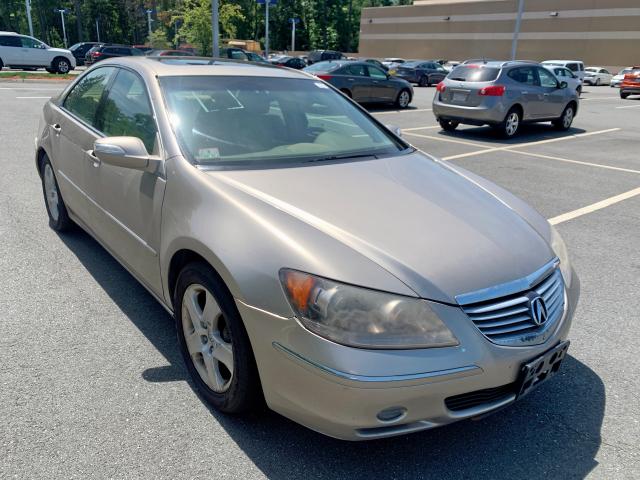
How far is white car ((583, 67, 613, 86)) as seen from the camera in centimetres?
3719

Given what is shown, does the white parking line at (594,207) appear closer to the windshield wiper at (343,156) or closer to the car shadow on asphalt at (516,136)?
the windshield wiper at (343,156)

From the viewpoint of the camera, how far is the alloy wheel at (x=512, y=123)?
12.2 m

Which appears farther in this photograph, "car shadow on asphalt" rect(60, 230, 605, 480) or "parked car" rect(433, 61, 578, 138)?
"parked car" rect(433, 61, 578, 138)

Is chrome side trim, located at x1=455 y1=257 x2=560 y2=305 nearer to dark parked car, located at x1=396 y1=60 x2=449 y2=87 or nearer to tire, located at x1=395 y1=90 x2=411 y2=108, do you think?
tire, located at x1=395 y1=90 x2=411 y2=108

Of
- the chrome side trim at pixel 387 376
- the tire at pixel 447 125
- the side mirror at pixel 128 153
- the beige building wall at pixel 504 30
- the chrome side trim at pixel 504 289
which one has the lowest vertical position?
the tire at pixel 447 125

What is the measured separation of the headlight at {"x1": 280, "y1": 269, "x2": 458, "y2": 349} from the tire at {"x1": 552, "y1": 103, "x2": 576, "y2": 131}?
43.8ft

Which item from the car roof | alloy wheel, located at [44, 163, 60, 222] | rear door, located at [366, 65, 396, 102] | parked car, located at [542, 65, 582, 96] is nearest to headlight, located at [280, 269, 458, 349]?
the car roof

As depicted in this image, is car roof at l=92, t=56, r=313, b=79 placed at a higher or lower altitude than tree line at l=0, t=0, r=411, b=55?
lower

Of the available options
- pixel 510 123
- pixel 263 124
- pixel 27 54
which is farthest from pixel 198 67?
pixel 27 54

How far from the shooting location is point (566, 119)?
1385cm

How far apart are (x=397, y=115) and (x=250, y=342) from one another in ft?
48.2

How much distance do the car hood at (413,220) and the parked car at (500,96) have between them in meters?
9.61

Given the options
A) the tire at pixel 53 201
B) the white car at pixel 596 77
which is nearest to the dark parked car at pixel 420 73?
the white car at pixel 596 77

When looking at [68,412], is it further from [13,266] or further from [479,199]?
[479,199]
